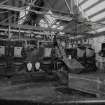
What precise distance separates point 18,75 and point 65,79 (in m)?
1.02

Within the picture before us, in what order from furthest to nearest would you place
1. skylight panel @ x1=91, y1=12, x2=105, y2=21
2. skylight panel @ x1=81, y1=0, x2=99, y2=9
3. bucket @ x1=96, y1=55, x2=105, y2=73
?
skylight panel @ x1=81, y1=0, x2=99, y2=9 → skylight panel @ x1=91, y1=12, x2=105, y2=21 → bucket @ x1=96, y1=55, x2=105, y2=73

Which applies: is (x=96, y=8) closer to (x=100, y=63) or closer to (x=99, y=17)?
(x=99, y=17)

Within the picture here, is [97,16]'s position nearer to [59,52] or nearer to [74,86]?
[59,52]

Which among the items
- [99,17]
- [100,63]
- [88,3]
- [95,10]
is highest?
[88,3]

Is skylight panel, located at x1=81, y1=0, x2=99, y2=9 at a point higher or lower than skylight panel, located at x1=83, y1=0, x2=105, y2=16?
higher

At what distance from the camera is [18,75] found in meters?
2.74

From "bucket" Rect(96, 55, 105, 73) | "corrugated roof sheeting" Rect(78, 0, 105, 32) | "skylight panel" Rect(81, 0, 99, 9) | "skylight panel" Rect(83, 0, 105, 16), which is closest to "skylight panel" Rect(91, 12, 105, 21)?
"corrugated roof sheeting" Rect(78, 0, 105, 32)

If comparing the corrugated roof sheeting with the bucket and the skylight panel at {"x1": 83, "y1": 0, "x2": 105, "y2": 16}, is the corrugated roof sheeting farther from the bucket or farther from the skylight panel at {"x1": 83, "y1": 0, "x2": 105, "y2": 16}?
the bucket

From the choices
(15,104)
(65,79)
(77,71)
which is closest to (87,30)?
(77,71)

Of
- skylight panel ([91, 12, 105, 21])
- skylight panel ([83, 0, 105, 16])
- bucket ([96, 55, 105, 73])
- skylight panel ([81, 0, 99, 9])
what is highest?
skylight panel ([81, 0, 99, 9])

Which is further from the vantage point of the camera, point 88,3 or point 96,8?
point 88,3

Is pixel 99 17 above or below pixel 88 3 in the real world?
below

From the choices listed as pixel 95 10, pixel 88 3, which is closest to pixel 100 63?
pixel 95 10

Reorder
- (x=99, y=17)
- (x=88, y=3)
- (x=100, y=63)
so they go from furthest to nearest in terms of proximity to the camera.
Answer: (x=88, y=3), (x=99, y=17), (x=100, y=63)
